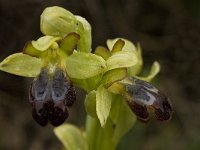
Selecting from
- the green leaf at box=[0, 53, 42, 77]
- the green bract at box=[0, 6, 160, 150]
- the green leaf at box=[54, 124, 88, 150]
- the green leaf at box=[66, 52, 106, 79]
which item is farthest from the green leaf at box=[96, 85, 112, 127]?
the green leaf at box=[54, 124, 88, 150]

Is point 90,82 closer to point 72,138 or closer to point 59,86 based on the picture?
point 59,86

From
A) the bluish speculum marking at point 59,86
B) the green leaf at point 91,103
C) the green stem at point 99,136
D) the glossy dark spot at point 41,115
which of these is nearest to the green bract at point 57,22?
the bluish speculum marking at point 59,86

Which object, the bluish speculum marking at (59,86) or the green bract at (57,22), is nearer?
the bluish speculum marking at (59,86)

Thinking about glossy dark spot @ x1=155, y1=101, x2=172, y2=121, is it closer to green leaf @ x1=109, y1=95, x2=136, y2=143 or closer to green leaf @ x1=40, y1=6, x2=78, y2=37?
green leaf @ x1=109, y1=95, x2=136, y2=143

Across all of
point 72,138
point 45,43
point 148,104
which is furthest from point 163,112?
point 72,138

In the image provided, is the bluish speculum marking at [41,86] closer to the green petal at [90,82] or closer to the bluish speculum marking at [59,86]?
the bluish speculum marking at [59,86]

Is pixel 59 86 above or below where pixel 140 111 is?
above
